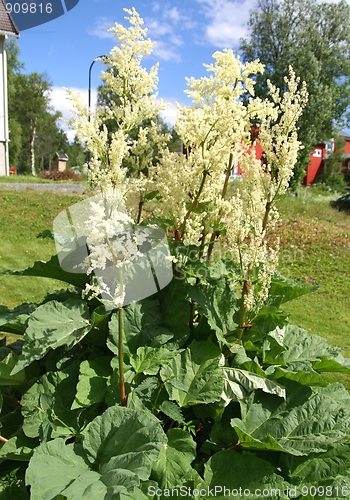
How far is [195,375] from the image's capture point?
6.51ft

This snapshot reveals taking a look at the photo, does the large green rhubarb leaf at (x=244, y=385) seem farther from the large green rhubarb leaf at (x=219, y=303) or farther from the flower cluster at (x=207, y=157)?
the flower cluster at (x=207, y=157)

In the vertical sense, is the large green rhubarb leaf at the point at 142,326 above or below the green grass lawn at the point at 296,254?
above

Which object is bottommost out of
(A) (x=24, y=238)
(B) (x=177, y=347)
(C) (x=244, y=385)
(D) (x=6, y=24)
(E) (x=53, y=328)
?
(A) (x=24, y=238)

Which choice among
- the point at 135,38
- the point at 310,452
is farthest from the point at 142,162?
the point at 310,452

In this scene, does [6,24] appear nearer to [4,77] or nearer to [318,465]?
[4,77]

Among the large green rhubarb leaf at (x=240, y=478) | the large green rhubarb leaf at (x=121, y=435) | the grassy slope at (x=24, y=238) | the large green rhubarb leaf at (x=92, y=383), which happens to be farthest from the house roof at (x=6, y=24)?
the large green rhubarb leaf at (x=240, y=478)

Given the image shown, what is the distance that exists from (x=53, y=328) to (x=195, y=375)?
2.24 feet

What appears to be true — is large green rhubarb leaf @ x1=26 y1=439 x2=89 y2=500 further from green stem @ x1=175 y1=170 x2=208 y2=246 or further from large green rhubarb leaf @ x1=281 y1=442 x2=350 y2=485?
green stem @ x1=175 y1=170 x2=208 y2=246

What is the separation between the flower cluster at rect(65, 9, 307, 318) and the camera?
194 cm

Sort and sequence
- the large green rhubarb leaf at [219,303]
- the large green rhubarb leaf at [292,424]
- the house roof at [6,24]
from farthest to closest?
1. the house roof at [6,24]
2. the large green rhubarb leaf at [219,303]
3. the large green rhubarb leaf at [292,424]

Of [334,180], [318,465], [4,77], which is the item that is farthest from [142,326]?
[334,180]

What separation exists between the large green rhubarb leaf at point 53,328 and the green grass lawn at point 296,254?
3290 mm

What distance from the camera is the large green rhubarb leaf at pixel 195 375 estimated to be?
6.09 feet

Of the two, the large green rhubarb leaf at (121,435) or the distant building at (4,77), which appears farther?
the distant building at (4,77)
